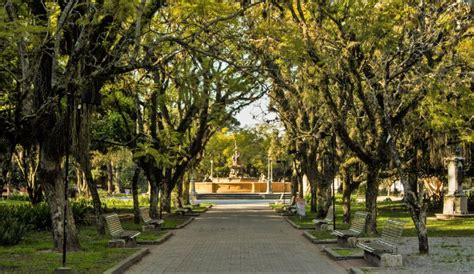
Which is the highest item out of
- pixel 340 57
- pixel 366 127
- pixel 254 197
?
pixel 340 57

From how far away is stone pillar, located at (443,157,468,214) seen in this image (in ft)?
96.7

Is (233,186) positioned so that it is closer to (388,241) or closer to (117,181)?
(117,181)

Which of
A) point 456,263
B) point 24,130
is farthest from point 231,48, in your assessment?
point 456,263

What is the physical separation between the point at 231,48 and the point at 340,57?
232 inches

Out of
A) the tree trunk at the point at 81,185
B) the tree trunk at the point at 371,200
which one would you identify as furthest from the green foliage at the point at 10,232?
the tree trunk at the point at 81,185

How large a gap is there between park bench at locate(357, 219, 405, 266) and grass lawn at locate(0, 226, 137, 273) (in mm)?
5216

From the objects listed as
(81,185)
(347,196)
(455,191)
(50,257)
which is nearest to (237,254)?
(50,257)

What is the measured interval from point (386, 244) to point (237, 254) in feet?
13.1

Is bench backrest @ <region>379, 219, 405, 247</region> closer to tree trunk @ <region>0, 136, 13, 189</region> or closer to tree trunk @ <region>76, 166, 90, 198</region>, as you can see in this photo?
tree trunk @ <region>0, 136, 13, 189</region>

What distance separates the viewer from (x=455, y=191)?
29469mm

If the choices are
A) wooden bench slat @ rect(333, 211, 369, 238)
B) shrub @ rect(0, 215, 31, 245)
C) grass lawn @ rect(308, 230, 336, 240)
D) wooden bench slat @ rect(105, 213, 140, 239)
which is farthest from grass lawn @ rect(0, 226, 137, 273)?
grass lawn @ rect(308, 230, 336, 240)

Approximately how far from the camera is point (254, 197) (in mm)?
68562

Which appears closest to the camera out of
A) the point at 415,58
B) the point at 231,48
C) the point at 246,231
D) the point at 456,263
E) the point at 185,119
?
the point at 456,263

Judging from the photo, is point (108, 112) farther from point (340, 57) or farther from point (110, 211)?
point (340, 57)
